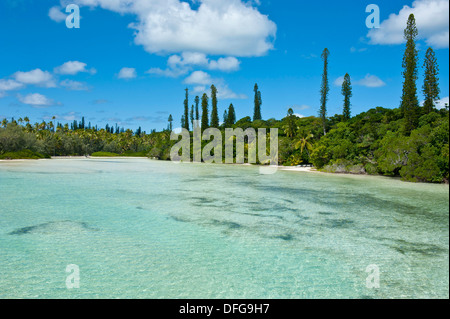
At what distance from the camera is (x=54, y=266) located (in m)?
6.71

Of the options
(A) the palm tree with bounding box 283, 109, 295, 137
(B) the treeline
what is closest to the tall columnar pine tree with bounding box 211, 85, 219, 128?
(B) the treeline

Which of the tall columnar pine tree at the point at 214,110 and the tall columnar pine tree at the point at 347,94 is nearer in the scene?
the tall columnar pine tree at the point at 347,94

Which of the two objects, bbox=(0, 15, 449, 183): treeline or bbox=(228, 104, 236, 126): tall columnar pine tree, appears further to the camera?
bbox=(228, 104, 236, 126): tall columnar pine tree

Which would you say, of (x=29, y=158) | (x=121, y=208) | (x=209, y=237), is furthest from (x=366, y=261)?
(x=29, y=158)

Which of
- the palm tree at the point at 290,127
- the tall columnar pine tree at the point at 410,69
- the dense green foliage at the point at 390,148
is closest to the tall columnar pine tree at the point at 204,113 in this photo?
the palm tree at the point at 290,127

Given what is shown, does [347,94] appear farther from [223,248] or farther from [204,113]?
[223,248]

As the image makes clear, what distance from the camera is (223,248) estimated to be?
819 cm

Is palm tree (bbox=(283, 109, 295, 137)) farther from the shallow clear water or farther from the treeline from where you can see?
the shallow clear water

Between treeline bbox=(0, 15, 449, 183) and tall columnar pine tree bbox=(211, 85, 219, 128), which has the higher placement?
tall columnar pine tree bbox=(211, 85, 219, 128)

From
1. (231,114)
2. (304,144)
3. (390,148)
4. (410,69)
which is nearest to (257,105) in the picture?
(231,114)

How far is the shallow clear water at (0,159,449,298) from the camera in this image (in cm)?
580

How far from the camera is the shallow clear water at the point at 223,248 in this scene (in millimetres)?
5801

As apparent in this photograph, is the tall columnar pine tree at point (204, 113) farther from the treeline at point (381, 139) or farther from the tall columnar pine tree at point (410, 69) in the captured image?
the tall columnar pine tree at point (410, 69)

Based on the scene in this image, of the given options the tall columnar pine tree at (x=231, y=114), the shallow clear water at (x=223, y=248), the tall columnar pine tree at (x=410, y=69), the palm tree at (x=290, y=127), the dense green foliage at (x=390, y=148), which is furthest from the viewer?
the tall columnar pine tree at (x=231, y=114)
